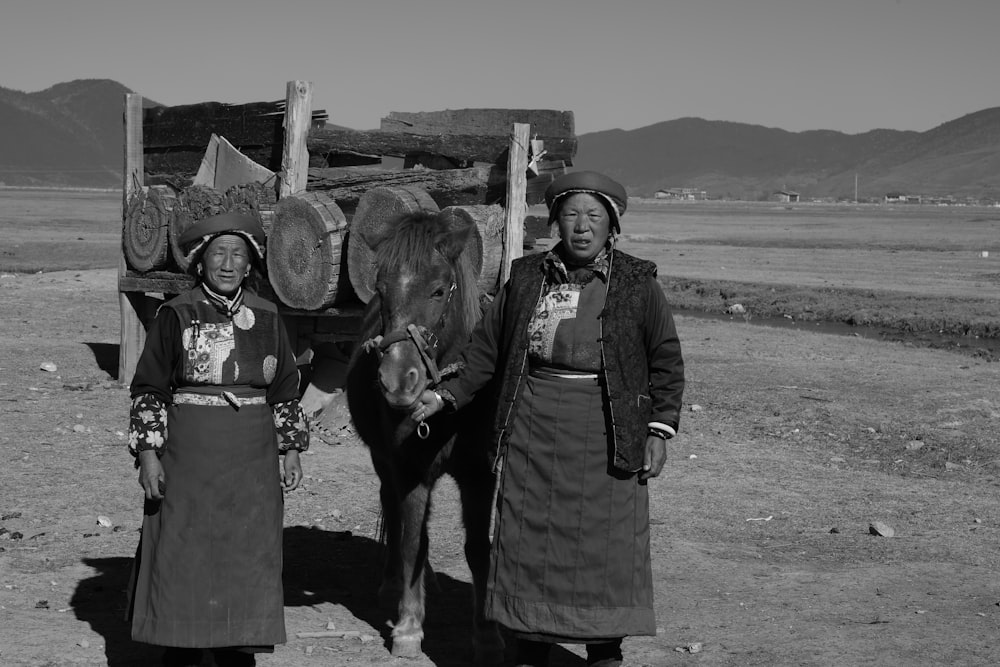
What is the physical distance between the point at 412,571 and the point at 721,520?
2.90 m

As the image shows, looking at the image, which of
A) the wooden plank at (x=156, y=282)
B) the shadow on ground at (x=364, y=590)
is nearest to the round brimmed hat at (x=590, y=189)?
the shadow on ground at (x=364, y=590)

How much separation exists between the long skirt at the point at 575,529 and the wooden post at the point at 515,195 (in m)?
3.66

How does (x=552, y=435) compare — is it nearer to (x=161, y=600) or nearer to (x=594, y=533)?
(x=594, y=533)

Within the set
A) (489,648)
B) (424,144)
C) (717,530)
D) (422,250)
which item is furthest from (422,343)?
(424,144)

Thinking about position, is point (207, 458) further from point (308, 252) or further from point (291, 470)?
point (308, 252)

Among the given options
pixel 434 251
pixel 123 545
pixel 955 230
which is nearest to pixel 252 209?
pixel 123 545

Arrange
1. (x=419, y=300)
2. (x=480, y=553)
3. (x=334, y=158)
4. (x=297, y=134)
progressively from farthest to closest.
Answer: (x=334, y=158) → (x=297, y=134) → (x=480, y=553) → (x=419, y=300)

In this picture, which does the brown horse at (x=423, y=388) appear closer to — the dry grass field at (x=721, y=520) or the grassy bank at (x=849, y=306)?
the dry grass field at (x=721, y=520)

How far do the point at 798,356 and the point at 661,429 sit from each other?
1051 cm

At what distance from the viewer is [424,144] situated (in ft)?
29.1

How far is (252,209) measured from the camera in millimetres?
9547

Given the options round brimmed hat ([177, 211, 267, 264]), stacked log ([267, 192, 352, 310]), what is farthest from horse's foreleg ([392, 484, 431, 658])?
stacked log ([267, 192, 352, 310])

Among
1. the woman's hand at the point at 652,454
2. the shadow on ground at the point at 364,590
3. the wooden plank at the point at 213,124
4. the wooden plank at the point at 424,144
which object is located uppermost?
the wooden plank at the point at 213,124

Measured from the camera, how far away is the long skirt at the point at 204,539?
4297 millimetres
